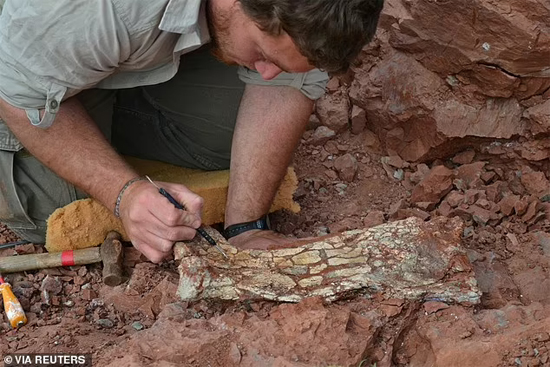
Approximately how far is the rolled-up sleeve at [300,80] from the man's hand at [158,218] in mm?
753

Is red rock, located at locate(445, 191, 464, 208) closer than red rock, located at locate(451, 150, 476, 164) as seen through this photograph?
Yes

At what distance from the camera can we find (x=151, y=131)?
3.48 meters

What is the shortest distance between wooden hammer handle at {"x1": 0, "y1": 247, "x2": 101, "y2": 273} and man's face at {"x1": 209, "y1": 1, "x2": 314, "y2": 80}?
3.50ft

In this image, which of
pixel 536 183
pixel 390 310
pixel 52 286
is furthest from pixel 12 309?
pixel 536 183

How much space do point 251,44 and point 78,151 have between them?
828 mm

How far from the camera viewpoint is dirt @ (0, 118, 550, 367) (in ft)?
7.34

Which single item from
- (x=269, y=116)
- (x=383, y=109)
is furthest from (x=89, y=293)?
(x=383, y=109)

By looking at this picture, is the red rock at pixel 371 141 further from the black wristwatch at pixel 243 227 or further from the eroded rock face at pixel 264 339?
the eroded rock face at pixel 264 339

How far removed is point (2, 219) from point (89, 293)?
58cm

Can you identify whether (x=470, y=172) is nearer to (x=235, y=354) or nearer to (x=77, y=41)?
(x=235, y=354)

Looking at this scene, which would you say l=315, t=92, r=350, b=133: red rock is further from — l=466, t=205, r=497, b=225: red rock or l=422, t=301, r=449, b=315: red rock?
l=422, t=301, r=449, b=315: red rock

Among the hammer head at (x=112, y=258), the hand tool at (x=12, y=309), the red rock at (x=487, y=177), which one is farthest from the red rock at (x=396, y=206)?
the hand tool at (x=12, y=309)

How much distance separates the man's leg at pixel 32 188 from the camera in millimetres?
3100

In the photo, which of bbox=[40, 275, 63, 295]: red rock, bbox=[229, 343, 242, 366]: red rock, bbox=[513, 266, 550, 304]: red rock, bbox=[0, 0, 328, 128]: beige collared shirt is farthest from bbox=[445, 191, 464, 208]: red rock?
bbox=[40, 275, 63, 295]: red rock
